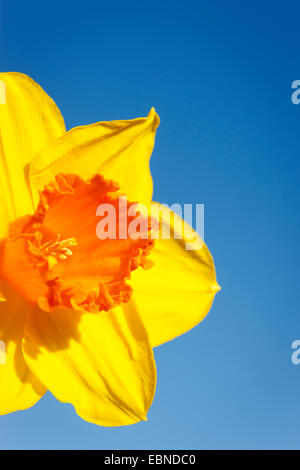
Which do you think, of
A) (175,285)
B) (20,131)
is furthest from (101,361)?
(20,131)

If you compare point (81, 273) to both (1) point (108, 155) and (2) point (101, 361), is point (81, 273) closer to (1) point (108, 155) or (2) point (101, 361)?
(2) point (101, 361)

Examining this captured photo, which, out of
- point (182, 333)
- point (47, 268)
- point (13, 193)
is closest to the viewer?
point (47, 268)

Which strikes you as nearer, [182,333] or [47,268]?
[47,268]

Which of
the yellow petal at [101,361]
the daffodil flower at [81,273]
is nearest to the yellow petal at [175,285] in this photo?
the daffodil flower at [81,273]

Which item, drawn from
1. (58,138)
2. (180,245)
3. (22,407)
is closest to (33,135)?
(58,138)

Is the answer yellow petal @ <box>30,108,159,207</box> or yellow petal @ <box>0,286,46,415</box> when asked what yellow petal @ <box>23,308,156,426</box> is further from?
yellow petal @ <box>30,108,159,207</box>

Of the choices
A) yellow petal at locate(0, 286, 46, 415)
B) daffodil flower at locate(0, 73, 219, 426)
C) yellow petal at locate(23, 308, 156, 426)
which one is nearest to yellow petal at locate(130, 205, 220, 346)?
daffodil flower at locate(0, 73, 219, 426)

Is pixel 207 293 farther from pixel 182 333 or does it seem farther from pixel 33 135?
pixel 33 135
